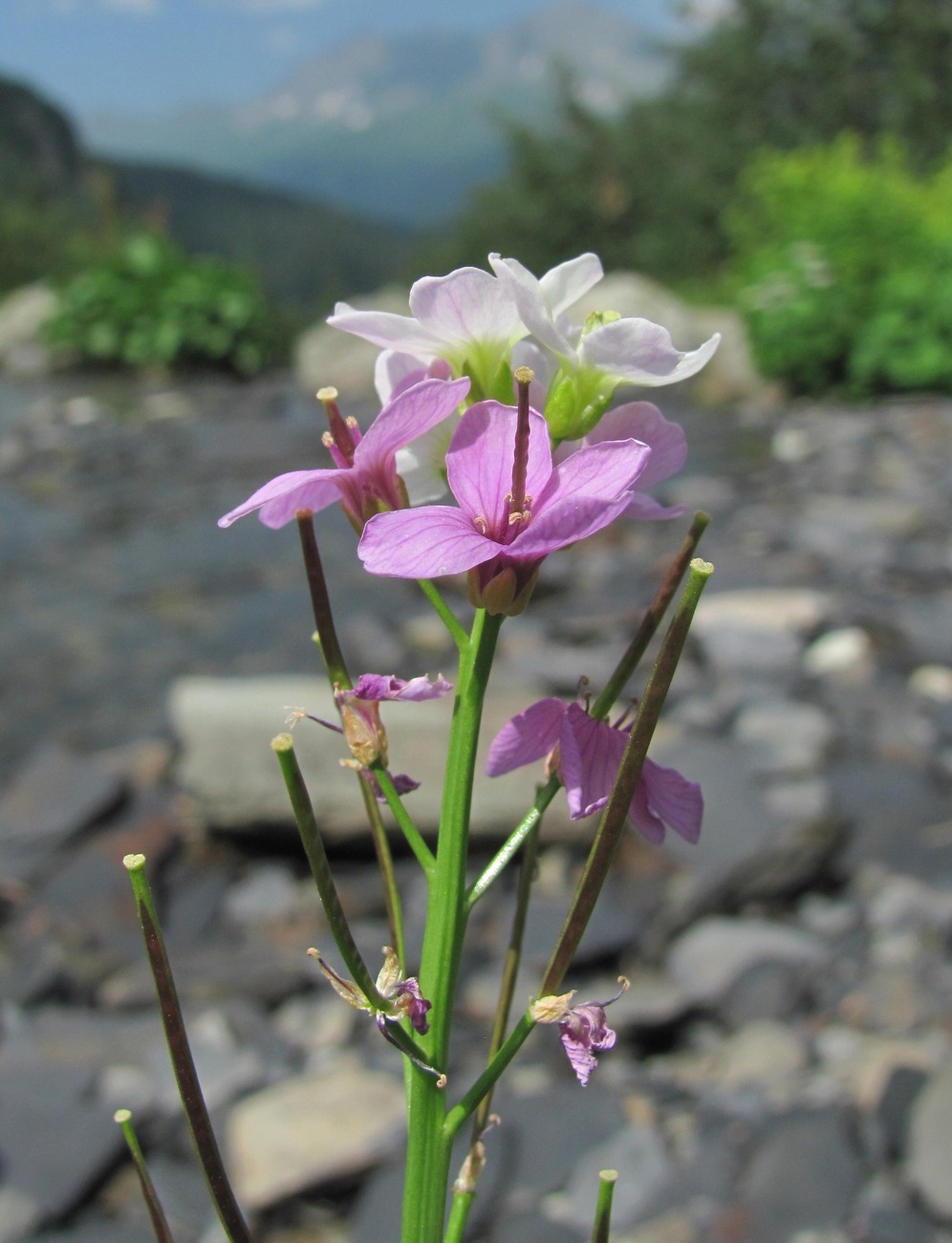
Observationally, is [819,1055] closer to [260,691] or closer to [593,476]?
[260,691]

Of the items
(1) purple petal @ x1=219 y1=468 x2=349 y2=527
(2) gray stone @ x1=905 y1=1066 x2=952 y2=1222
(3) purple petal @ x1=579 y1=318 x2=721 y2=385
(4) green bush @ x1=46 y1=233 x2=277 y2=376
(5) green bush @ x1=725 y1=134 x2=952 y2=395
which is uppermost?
(3) purple petal @ x1=579 y1=318 x2=721 y2=385

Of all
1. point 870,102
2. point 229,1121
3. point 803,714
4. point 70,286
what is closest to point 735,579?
point 803,714

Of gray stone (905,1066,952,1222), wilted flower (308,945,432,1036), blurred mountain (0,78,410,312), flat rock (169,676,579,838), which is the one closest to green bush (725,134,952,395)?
flat rock (169,676,579,838)

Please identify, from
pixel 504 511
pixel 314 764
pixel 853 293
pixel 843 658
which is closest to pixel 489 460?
pixel 504 511

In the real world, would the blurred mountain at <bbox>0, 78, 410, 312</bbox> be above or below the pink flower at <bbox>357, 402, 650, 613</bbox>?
below

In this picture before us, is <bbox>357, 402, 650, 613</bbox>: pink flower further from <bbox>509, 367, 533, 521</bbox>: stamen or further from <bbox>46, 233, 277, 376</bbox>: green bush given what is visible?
<bbox>46, 233, 277, 376</bbox>: green bush

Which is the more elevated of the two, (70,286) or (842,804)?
(842,804)

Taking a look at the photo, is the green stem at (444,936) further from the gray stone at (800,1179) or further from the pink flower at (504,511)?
the gray stone at (800,1179)

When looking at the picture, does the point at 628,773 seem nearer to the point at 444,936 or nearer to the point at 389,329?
the point at 444,936
